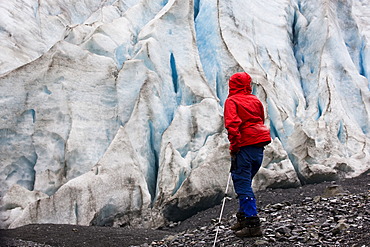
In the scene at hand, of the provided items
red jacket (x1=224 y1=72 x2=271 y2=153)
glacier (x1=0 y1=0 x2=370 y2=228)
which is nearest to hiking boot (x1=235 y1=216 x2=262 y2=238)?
red jacket (x1=224 y1=72 x2=271 y2=153)

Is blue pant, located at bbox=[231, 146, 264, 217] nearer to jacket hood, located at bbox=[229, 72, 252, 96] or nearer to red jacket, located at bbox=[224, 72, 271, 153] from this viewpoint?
red jacket, located at bbox=[224, 72, 271, 153]

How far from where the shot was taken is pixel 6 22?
1122cm

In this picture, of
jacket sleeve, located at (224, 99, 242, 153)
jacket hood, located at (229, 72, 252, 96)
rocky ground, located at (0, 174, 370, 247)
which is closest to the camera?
rocky ground, located at (0, 174, 370, 247)

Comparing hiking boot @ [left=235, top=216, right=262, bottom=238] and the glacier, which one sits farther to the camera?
the glacier

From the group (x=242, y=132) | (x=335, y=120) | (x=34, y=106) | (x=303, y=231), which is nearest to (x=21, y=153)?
(x=34, y=106)

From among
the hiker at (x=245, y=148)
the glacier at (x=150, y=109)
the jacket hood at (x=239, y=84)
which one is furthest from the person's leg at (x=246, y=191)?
the glacier at (x=150, y=109)

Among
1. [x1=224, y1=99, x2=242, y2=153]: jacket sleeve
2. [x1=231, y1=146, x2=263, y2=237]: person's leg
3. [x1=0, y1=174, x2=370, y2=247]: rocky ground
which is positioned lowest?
[x1=0, y1=174, x2=370, y2=247]: rocky ground

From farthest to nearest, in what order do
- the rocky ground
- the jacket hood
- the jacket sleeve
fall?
the jacket hood
the jacket sleeve
the rocky ground

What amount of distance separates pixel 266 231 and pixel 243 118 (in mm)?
1397

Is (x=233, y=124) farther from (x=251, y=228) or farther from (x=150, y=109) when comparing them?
(x=150, y=109)

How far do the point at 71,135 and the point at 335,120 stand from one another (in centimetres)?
781

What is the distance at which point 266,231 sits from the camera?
15.8 feet

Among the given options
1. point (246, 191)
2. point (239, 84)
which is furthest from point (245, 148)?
point (239, 84)

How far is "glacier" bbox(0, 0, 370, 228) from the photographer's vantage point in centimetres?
790
